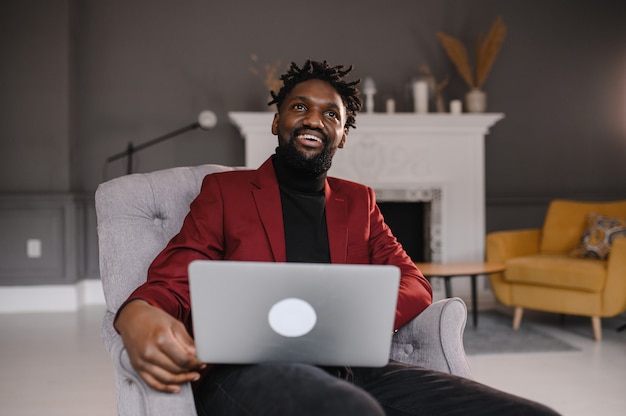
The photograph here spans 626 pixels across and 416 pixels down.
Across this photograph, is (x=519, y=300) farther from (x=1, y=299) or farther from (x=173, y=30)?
(x=1, y=299)

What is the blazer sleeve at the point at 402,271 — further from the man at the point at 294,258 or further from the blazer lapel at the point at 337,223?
the blazer lapel at the point at 337,223

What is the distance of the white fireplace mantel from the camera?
4.65m

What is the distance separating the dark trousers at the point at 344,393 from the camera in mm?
994

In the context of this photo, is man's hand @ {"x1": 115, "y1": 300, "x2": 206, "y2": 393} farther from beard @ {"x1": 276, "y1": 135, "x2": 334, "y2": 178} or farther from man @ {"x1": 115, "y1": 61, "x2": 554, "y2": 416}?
beard @ {"x1": 276, "y1": 135, "x2": 334, "y2": 178}

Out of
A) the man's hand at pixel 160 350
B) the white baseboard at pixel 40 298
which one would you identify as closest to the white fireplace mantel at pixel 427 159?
the white baseboard at pixel 40 298

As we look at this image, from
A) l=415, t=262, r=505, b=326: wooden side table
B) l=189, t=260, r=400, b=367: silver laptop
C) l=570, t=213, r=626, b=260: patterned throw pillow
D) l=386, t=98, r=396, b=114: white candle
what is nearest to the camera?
l=189, t=260, r=400, b=367: silver laptop

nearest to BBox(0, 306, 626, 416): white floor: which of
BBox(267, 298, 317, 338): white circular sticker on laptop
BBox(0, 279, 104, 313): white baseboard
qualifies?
BBox(0, 279, 104, 313): white baseboard

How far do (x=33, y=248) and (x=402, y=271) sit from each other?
149 inches

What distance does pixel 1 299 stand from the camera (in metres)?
4.47

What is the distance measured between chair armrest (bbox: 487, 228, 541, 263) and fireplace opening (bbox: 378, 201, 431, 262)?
847 mm

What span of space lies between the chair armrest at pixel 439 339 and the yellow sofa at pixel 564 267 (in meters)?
2.45

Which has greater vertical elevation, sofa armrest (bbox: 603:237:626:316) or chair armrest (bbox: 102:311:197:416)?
chair armrest (bbox: 102:311:197:416)

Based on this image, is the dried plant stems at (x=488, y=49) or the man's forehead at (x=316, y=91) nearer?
the man's forehead at (x=316, y=91)

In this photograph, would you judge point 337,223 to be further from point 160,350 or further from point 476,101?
point 476,101
